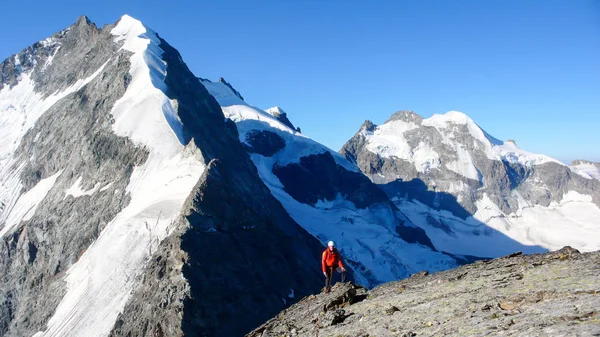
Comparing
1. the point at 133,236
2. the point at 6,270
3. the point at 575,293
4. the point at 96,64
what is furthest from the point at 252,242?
the point at 96,64

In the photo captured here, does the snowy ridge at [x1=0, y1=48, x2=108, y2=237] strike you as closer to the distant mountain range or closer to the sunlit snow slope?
the sunlit snow slope

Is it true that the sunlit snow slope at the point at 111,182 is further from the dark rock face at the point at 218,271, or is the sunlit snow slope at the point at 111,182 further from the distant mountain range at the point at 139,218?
the dark rock face at the point at 218,271

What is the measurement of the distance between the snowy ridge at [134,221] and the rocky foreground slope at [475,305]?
55.0 m

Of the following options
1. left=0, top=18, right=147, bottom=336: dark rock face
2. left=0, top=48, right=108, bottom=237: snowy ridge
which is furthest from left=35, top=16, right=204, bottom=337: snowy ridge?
left=0, top=48, right=108, bottom=237: snowy ridge

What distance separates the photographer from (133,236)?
79750mm

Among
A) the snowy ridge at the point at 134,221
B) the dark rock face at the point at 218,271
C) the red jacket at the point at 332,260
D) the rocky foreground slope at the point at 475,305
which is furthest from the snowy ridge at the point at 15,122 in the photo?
the rocky foreground slope at the point at 475,305

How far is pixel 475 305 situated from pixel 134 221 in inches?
2911

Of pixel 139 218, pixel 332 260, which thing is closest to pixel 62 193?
pixel 139 218

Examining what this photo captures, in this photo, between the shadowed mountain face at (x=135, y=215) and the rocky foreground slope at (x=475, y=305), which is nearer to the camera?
the rocky foreground slope at (x=475, y=305)

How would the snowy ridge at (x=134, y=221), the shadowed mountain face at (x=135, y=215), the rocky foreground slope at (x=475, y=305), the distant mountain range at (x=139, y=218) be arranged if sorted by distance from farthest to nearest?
the snowy ridge at (x=134, y=221) < the distant mountain range at (x=139, y=218) < the shadowed mountain face at (x=135, y=215) < the rocky foreground slope at (x=475, y=305)

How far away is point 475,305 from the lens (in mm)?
16203

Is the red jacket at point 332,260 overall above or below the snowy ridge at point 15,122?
below

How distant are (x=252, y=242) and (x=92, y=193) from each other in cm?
4077

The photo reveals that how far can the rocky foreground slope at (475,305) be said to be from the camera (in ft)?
43.9
